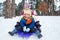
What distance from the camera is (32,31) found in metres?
1.42

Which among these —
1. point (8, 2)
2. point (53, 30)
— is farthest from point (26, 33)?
point (8, 2)

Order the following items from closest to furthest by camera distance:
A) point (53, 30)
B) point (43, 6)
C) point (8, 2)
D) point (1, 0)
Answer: point (53, 30), point (8, 2), point (1, 0), point (43, 6)

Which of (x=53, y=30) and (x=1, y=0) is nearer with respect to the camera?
(x=53, y=30)

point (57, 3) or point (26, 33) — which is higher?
point (57, 3)

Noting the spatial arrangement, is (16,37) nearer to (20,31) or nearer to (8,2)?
(20,31)

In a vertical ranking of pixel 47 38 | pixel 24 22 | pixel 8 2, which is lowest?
pixel 47 38

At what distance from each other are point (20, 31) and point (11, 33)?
92 millimetres

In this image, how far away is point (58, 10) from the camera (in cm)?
315

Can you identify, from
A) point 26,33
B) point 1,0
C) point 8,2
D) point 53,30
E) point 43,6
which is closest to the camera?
point 26,33

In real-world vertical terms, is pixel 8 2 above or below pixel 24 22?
above

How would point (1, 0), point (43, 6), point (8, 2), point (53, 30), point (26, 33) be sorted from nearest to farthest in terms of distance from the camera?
point (26, 33) → point (53, 30) → point (8, 2) → point (1, 0) → point (43, 6)

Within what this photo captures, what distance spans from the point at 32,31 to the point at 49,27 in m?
0.38

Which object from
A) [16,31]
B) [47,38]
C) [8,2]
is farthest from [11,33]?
[8,2]

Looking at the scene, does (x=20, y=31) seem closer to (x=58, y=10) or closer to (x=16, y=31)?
(x=16, y=31)
